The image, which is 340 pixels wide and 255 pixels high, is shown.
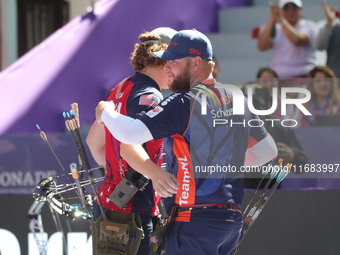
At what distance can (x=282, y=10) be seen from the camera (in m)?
6.08

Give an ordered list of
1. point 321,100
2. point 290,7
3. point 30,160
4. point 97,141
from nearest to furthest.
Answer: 1. point 97,141
2. point 321,100
3. point 30,160
4. point 290,7

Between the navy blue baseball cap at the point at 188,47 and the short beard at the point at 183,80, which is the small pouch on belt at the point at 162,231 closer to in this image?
→ the short beard at the point at 183,80

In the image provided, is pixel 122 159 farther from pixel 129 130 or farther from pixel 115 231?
pixel 129 130

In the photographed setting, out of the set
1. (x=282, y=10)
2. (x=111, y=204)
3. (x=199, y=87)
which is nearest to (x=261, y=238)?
(x=111, y=204)

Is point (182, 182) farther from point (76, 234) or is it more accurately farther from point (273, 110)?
point (76, 234)

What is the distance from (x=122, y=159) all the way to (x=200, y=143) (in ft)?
1.94

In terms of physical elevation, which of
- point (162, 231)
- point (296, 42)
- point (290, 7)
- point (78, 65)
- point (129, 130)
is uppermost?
point (290, 7)

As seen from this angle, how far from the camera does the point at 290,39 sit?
5.98 meters

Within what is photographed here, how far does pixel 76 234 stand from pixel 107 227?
146 cm

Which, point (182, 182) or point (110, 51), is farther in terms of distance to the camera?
point (110, 51)

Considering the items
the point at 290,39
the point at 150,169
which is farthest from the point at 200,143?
the point at 290,39

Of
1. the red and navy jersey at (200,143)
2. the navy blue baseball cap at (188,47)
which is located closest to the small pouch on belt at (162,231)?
the red and navy jersey at (200,143)

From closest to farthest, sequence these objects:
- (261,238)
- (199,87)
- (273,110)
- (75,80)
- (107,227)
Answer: (199,87)
(107,227)
(273,110)
(261,238)
(75,80)

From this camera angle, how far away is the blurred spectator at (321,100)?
4359mm
